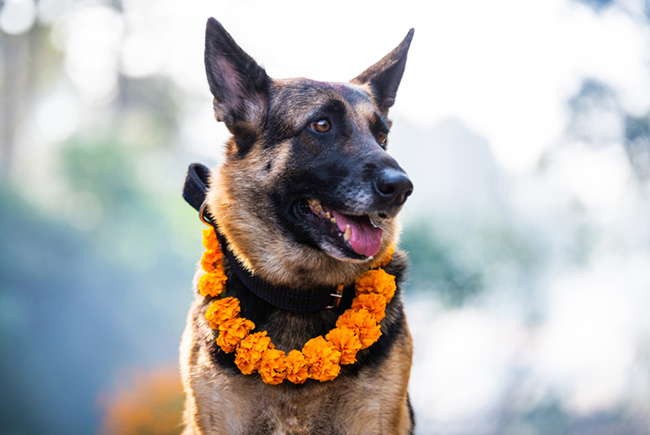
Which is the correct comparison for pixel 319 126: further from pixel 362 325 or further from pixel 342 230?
pixel 362 325

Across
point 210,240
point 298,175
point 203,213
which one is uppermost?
point 298,175

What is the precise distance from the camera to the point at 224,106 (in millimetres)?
3367

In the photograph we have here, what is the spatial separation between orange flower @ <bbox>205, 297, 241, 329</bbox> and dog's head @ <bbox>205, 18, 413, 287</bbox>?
24 centimetres

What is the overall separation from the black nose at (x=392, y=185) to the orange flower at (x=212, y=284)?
1096mm

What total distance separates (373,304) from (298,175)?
836 millimetres

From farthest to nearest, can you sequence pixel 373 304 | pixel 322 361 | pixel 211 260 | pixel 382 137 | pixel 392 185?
pixel 382 137 → pixel 211 260 → pixel 373 304 → pixel 322 361 → pixel 392 185

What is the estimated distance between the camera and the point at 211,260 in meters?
3.37

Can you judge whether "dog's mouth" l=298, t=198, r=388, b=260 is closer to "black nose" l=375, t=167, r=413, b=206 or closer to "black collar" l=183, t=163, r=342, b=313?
"black nose" l=375, t=167, r=413, b=206

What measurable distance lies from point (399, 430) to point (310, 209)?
1.32 metres

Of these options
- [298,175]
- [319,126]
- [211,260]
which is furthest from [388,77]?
[211,260]

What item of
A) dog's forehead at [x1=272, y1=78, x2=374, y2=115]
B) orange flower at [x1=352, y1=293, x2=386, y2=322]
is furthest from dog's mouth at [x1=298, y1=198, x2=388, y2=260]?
dog's forehead at [x1=272, y1=78, x2=374, y2=115]

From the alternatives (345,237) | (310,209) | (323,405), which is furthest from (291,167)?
(323,405)

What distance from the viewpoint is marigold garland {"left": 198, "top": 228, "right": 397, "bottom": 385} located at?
116 inches

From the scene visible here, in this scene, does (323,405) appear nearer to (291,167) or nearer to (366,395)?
(366,395)
